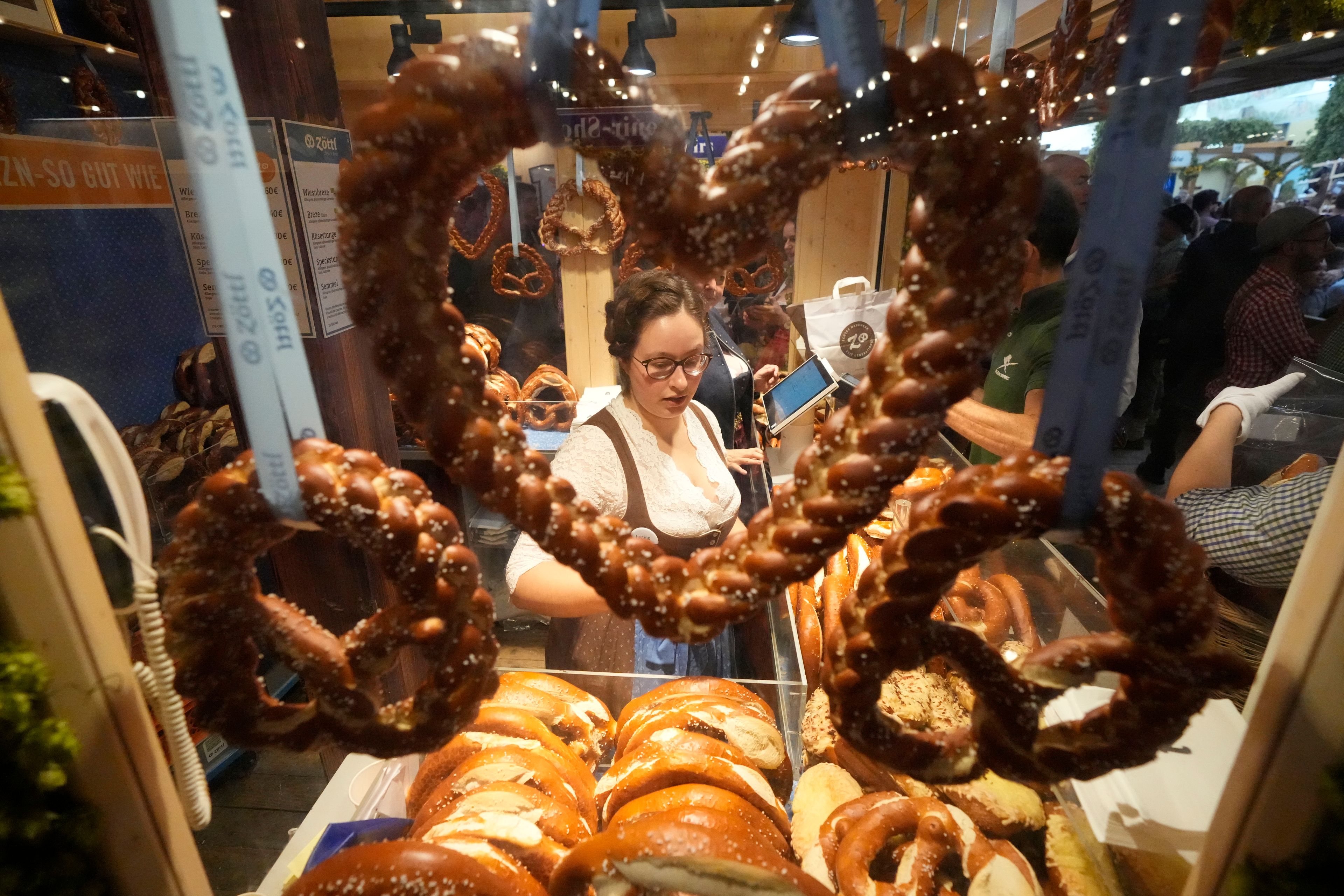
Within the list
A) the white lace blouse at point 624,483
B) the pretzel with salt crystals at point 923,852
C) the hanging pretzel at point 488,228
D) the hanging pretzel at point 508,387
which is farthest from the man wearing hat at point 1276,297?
the hanging pretzel at point 508,387

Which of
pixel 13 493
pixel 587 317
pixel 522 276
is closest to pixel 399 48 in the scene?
pixel 13 493

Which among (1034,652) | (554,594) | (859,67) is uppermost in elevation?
(859,67)

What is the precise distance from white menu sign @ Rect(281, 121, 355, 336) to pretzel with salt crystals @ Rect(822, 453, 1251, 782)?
3.37 feet

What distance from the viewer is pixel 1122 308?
2.19 ft

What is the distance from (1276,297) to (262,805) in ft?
9.88

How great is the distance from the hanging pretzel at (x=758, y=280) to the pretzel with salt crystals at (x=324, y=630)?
1.35 meters

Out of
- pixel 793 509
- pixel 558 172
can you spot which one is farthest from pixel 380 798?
pixel 558 172

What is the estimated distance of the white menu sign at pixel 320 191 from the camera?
112 cm

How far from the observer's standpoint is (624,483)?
1.66 meters

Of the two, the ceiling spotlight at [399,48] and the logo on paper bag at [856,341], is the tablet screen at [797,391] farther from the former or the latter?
the ceiling spotlight at [399,48]

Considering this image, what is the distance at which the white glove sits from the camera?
4.23 ft

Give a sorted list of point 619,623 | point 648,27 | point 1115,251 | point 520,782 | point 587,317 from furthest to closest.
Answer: point 587,317 → point 619,623 → point 520,782 → point 648,27 → point 1115,251

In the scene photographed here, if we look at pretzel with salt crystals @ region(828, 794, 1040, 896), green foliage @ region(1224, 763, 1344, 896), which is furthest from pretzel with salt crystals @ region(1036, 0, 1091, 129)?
pretzel with salt crystals @ region(828, 794, 1040, 896)

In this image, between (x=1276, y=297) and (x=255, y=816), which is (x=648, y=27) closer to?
(x=1276, y=297)
